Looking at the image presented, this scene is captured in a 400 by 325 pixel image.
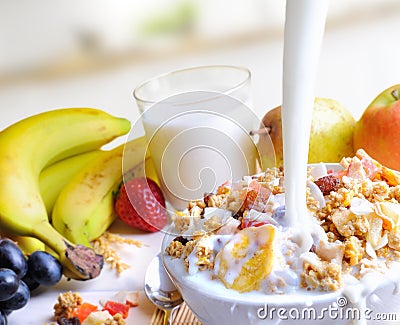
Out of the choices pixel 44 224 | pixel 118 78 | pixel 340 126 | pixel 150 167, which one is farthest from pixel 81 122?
pixel 118 78

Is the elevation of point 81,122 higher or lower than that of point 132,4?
higher

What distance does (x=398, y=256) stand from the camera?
2.20 feet

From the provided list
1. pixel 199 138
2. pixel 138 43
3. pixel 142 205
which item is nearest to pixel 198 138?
pixel 199 138

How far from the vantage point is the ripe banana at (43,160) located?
1021mm

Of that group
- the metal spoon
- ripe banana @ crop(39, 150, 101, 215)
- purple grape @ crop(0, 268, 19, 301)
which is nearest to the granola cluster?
the metal spoon

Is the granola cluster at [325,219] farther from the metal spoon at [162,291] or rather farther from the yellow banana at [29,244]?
the yellow banana at [29,244]

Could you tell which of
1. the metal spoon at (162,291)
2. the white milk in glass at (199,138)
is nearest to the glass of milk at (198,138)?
the white milk in glass at (199,138)

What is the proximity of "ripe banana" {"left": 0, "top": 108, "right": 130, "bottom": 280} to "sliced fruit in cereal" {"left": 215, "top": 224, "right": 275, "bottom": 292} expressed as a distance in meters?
Answer: 0.39

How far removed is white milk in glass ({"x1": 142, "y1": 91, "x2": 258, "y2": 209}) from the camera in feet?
3.51

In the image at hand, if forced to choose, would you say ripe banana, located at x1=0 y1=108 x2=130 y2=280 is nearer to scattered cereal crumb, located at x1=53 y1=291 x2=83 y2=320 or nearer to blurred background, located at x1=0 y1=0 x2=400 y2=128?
scattered cereal crumb, located at x1=53 y1=291 x2=83 y2=320

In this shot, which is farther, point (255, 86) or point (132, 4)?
point (132, 4)

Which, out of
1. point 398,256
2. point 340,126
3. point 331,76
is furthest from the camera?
point 331,76

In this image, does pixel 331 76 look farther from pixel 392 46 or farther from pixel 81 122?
pixel 81 122

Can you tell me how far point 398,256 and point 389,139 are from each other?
477 millimetres
